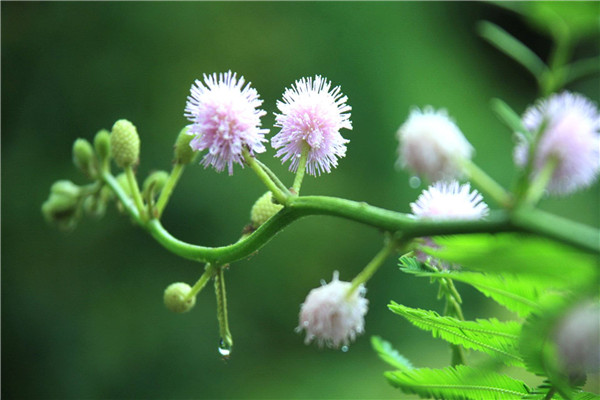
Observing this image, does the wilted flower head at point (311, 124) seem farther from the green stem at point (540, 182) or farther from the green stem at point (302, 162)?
the green stem at point (540, 182)

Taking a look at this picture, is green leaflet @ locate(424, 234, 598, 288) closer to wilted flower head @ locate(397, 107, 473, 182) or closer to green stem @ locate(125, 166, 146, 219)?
wilted flower head @ locate(397, 107, 473, 182)

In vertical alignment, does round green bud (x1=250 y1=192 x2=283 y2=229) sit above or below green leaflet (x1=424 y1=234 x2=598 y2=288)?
above

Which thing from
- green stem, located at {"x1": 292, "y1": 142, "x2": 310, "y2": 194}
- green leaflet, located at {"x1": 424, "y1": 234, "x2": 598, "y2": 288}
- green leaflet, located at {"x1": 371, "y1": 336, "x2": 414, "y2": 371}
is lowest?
green leaflet, located at {"x1": 424, "y1": 234, "x2": 598, "y2": 288}

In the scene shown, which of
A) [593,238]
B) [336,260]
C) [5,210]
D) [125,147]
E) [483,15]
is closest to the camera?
[593,238]

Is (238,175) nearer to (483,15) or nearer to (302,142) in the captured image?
(483,15)

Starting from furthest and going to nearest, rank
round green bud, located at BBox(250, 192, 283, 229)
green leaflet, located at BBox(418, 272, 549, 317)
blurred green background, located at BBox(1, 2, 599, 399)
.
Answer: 1. blurred green background, located at BBox(1, 2, 599, 399)
2. round green bud, located at BBox(250, 192, 283, 229)
3. green leaflet, located at BBox(418, 272, 549, 317)

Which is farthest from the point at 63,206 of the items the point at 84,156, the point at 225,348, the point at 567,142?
the point at 567,142

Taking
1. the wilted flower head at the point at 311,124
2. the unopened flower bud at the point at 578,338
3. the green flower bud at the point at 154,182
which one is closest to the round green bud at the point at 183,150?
the green flower bud at the point at 154,182

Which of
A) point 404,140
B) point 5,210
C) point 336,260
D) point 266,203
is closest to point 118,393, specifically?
point 5,210

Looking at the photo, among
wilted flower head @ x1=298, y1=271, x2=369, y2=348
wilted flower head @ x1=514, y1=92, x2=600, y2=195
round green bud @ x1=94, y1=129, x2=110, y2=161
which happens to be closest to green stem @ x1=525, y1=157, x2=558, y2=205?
wilted flower head @ x1=514, y1=92, x2=600, y2=195
